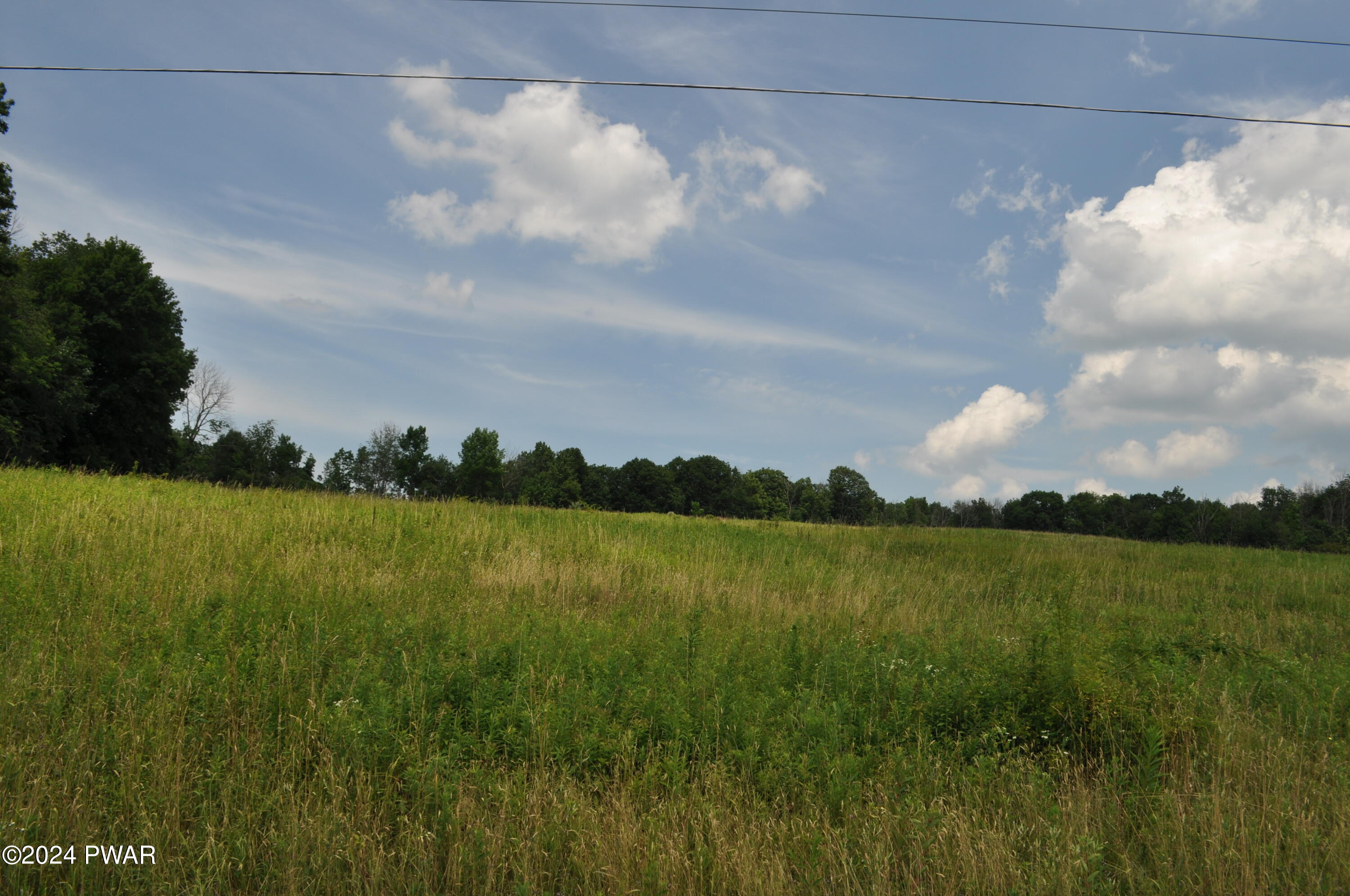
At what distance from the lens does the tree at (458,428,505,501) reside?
265 ft

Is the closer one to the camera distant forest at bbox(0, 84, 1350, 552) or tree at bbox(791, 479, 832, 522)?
distant forest at bbox(0, 84, 1350, 552)

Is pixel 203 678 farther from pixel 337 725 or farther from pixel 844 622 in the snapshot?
pixel 844 622

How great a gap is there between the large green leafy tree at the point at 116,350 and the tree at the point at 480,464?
40328 mm

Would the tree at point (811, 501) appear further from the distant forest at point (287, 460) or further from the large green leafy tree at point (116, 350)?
the large green leafy tree at point (116, 350)

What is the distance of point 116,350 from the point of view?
38.4 metres

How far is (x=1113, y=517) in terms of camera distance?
115000mm

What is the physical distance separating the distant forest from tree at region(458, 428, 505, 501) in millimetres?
182

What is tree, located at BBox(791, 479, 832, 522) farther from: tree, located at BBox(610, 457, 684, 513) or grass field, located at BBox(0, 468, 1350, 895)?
grass field, located at BBox(0, 468, 1350, 895)

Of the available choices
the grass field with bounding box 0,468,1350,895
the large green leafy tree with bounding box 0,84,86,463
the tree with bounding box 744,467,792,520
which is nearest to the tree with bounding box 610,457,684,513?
the tree with bounding box 744,467,792,520

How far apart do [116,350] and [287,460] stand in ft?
152

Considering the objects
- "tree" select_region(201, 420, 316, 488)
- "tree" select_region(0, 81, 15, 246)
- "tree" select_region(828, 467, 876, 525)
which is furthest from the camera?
"tree" select_region(828, 467, 876, 525)

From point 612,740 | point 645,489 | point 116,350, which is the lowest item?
point 612,740

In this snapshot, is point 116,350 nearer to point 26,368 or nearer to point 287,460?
point 26,368

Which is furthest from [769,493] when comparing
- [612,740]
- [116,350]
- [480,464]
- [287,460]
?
[612,740]
